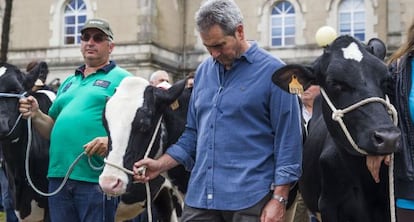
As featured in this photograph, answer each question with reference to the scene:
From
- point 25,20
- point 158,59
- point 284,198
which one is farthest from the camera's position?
point 25,20

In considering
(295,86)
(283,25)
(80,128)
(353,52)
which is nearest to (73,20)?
(283,25)

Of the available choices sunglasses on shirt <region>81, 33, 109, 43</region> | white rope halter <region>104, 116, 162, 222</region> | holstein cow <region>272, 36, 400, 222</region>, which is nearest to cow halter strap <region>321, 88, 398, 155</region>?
holstein cow <region>272, 36, 400, 222</region>

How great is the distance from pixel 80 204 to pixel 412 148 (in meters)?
2.62

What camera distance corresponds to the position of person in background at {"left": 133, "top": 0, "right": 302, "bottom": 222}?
3951 millimetres

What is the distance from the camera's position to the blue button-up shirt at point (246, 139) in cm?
396

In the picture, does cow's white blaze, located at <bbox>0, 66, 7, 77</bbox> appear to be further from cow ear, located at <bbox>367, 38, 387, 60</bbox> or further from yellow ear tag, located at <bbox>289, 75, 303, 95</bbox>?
cow ear, located at <bbox>367, 38, 387, 60</bbox>

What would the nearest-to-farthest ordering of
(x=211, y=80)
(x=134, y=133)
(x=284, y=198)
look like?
(x=284, y=198) < (x=211, y=80) < (x=134, y=133)

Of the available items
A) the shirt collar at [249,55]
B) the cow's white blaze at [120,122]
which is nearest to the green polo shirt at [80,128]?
the cow's white blaze at [120,122]

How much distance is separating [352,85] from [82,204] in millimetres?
2349

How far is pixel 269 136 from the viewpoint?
13.3 feet

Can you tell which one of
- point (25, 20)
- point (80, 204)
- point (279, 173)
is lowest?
point (80, 204)

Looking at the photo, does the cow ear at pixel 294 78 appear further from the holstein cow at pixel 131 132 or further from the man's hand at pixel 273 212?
the holstein cow at pixel 131 132

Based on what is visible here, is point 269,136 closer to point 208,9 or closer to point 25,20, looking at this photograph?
point 208,9

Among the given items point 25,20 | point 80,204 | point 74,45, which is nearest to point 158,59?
point 74,45
